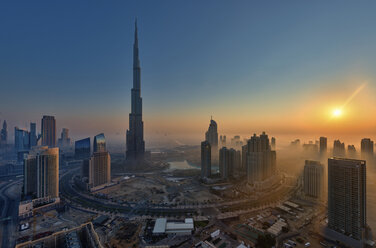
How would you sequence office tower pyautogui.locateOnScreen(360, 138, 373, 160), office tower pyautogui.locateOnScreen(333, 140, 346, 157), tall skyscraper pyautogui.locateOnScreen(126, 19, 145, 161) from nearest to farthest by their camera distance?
office tower pyautogui.locateOnScreen(360, 138, 373, 160) → office tower pyautogui.locateOnScreen(333, 140, 346, 157) → tall skyscraper pyautogui.locateOnScreen(126, 19, 145, 161)

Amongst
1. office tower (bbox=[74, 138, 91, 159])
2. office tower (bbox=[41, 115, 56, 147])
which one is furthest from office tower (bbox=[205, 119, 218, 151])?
office tower (bbox=[41, 115, 56, 147])

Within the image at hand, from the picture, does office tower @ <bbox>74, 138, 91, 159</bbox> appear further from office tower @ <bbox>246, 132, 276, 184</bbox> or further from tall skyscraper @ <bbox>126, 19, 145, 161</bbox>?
office tower @ <bbox>246, 132, 276, 184</bbox>

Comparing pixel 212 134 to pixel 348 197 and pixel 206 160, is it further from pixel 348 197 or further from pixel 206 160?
pixel 348 197

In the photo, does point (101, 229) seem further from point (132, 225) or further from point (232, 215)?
point (232, 215)

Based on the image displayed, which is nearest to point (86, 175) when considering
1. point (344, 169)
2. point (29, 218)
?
point (29, 218)

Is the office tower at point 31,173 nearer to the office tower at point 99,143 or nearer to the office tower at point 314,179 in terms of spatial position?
the office tower at point 99,143

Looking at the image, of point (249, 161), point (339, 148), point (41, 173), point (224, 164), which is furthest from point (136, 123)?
point (339, 148)
